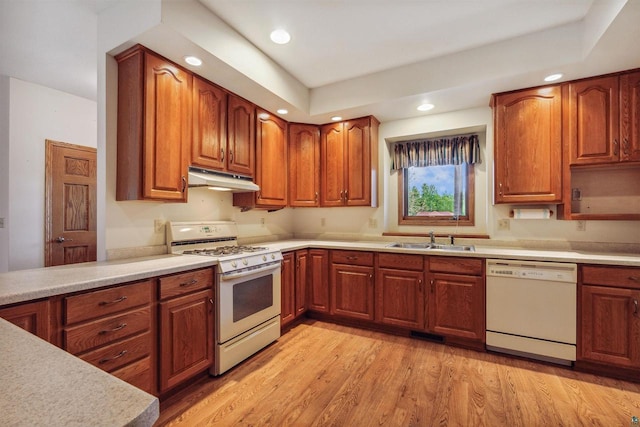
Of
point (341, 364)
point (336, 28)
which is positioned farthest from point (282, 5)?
point (341, 364)

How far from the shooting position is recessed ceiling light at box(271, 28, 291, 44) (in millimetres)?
2303

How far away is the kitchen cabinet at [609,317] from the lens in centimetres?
206

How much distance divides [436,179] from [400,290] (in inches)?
58.4

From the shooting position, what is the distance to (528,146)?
103 inches

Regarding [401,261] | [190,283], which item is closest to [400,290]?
[401,261]

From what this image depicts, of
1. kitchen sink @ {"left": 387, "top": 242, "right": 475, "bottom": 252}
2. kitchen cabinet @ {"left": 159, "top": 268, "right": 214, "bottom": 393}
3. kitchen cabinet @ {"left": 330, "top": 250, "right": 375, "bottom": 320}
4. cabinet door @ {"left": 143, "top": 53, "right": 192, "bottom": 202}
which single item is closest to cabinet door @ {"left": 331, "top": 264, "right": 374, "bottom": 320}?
kitchen cabinet @ {"left": 330, "top": 250, "right": 375, "bottom": 320}

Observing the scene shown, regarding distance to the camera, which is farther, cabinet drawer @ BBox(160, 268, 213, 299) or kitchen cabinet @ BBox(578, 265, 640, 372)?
kitchen cabinet @ BBox(578, 265, 640, 372)

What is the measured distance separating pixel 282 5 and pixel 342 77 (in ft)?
3.73

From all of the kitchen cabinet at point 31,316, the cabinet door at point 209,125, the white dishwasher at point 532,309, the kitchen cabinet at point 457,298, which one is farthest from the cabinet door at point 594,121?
the kitchen cabinet at point 31,316

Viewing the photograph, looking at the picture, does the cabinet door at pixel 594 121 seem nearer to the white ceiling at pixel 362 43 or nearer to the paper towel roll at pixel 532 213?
the white ceiling at pixel 362 43

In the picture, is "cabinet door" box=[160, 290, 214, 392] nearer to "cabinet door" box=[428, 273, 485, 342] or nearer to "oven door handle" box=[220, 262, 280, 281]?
"oven door handle" box=[220, 262, 280, 281]

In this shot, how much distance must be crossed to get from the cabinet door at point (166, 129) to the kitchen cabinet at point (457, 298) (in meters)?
2.30

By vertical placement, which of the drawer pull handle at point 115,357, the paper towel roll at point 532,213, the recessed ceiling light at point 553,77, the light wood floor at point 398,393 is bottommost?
the light wood floor at point 398,393

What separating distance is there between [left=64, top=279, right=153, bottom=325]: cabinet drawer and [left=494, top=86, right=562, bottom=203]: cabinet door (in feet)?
9.79
